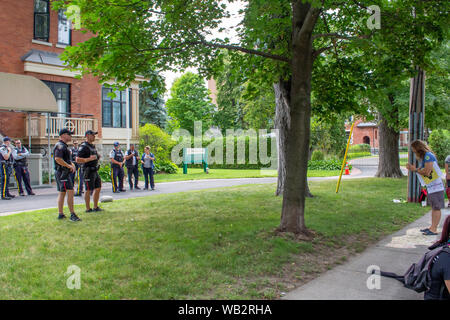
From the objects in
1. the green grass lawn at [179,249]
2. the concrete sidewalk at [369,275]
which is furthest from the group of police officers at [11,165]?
the concrete sidewalk at [369,275]

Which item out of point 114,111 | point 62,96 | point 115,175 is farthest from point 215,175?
point 115,175

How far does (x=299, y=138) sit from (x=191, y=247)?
283 cm

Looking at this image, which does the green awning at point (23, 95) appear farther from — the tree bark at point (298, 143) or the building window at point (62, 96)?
the tree bark at point (298, 143)

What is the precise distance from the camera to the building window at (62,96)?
20047 millimetres

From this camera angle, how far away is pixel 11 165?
1371 cm

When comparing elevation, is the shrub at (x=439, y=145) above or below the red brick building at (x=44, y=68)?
below

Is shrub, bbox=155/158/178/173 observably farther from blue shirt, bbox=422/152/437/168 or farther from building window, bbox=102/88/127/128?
blue shirt, bbox=422/152/437/168

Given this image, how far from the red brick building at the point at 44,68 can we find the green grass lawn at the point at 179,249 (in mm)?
10524

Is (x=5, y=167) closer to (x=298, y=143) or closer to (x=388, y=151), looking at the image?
(x=298, y=143)

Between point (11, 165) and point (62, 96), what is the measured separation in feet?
25.2

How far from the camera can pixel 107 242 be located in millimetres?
6332

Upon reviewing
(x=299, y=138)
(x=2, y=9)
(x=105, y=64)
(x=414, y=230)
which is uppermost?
(x=2, y=9)
